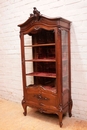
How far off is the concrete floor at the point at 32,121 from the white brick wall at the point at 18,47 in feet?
0.78

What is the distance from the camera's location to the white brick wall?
2338 mm

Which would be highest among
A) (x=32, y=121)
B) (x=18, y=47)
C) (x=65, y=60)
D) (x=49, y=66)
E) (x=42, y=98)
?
(x=18, y=47)

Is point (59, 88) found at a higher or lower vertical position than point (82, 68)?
lower

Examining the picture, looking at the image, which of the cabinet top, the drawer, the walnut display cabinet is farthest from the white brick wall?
the drawer

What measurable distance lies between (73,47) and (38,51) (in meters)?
0.74

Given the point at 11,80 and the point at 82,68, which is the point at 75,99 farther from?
the point at 11,80

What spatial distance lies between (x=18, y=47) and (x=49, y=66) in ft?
3.08

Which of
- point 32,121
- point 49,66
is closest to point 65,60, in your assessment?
point 49,66

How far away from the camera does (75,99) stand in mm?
2492

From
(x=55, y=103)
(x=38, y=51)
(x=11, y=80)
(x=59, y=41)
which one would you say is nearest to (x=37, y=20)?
(x=59, y=41)

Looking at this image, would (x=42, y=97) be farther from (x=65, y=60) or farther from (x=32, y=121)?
(x=65, y=60)

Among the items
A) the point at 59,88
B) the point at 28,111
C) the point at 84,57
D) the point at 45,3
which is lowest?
the point at 28,111

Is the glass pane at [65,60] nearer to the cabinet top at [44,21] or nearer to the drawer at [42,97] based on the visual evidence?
the cabinet top at [44,21]

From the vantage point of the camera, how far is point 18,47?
126 inches
